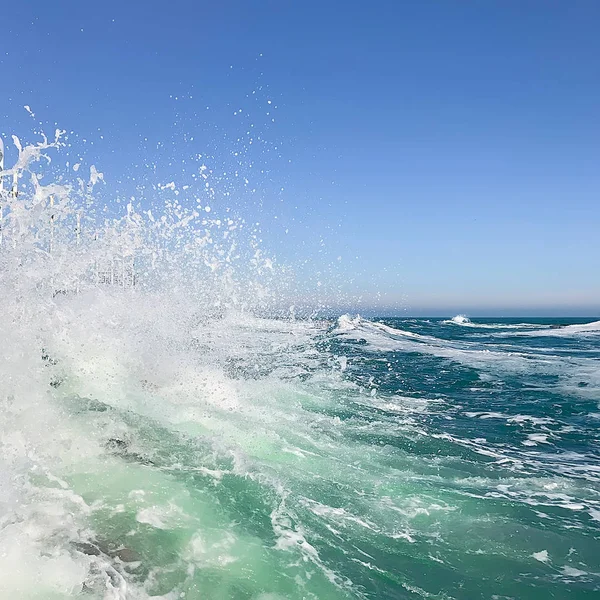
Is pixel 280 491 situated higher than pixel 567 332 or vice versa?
pixel 280 491

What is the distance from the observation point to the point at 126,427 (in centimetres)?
847

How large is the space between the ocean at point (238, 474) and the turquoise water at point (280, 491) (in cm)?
3

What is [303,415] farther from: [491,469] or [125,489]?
[125,489]

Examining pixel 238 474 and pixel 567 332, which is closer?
pixel 238 474

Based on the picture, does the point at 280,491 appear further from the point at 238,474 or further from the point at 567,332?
the point at 567,332

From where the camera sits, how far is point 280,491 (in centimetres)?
659

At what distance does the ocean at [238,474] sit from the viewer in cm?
462

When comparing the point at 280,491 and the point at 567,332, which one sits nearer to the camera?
the point at 280,491

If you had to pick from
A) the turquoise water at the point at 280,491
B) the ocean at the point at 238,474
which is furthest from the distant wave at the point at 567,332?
the turquoise water at the point at 280,491

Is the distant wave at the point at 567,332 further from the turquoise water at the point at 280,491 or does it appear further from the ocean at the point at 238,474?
the turquoise water at the point at 280,491

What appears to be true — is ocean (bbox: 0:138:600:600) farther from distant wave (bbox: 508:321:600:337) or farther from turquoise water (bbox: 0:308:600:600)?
distant wave (bbox: 508:321:600:337)

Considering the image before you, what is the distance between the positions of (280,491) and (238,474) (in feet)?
2.59

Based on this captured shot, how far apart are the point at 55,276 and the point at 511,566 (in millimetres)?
9758

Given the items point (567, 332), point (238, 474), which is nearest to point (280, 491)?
point (238, 474)
